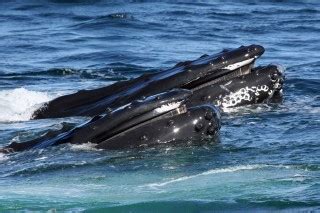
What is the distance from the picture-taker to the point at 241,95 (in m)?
12.1

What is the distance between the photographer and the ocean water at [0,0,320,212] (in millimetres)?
8078

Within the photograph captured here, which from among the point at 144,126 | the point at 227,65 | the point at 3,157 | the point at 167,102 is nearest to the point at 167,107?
the point at 167,102

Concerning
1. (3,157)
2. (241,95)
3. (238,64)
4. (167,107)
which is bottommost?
(3,157)

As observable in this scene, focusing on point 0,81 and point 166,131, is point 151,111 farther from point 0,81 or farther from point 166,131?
point 0,81

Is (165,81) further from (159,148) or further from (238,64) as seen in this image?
(159,148)

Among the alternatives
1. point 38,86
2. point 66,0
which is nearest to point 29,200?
point 38,86

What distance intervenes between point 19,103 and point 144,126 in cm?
501

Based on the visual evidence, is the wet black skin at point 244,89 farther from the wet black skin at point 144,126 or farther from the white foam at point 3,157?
the white foam at point 3,157

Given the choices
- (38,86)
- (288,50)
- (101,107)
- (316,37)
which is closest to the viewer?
(101,107)

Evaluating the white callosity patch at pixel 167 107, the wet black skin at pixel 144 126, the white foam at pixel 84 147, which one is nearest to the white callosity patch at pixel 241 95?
the wet black skin at pixel 144 126

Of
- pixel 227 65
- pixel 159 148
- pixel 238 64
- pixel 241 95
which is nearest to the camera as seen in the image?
pixel 159 148

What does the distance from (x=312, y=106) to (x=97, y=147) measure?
455 cm

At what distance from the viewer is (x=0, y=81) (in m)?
17.8

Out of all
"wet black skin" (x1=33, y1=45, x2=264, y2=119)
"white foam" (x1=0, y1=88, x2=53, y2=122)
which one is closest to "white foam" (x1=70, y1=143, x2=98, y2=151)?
"wet black skin" (x1=33, y1=45, x2=264, y2=119)
